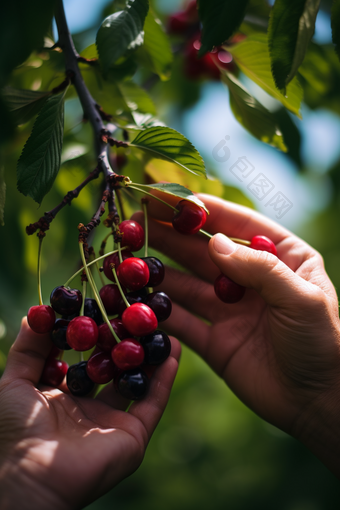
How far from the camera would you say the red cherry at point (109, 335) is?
995 millimetres

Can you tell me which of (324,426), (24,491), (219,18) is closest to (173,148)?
(219,18)

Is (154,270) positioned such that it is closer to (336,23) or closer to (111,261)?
(111,261)

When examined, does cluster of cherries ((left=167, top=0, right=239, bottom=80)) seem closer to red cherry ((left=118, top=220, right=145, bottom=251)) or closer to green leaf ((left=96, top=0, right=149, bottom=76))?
green leaf ((left=96, top=0, right=149, bottom=76))

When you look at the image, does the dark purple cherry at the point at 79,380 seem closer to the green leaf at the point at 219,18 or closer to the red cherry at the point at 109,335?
the red cherry at the point at 109,335

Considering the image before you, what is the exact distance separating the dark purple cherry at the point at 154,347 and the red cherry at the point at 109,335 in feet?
0.22

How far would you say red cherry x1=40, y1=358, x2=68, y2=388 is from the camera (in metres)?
1.23

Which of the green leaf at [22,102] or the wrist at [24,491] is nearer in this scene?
the wrist at [24,491]

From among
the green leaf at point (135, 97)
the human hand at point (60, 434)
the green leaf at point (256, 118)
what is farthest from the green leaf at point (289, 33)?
the human hand at point (60, 434)

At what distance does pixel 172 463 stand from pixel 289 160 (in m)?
4.08

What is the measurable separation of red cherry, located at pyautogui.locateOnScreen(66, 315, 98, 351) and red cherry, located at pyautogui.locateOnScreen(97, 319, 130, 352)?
6 centimetres

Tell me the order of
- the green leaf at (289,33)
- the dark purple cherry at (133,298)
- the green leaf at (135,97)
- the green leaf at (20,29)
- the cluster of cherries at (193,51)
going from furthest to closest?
the cluster of cherries at (193,51), the green leaf at (135,97), the dark purple cherry at (133,298), the green leaf at (289,33), the green leaf at (20,29)

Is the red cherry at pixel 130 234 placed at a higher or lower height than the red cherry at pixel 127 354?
higher

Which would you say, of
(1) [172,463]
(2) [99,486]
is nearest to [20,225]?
(2) [99,486]

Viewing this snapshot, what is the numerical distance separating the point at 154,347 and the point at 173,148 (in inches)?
24.2
